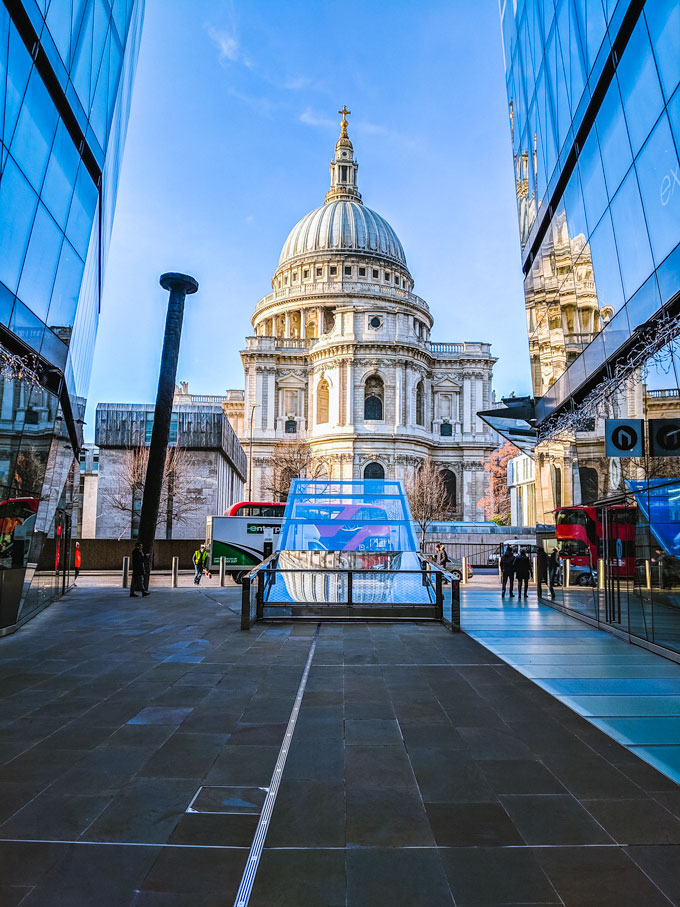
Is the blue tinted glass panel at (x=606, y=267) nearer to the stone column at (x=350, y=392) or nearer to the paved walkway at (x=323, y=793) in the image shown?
the paved walkway at (x=323, y=793)

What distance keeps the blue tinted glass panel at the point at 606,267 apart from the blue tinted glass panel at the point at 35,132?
10.2m

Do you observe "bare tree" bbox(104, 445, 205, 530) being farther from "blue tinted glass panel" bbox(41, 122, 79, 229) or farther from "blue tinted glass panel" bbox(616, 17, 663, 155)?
"blue tinted glass panel" bbox(616, 17, 663, 155)

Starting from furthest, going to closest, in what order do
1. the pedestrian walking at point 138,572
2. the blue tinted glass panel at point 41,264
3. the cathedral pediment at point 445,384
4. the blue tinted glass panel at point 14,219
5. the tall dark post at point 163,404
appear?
1. the cathedral pediment at point 445,384
2. the tall dark post at point 163,404
3. the pedestrian walking at point 138,572
4. the blue tinted glass panel at point 41,264
5. the blue tinted glass panel at point 14,219

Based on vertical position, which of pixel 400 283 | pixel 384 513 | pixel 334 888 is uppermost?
pixel 400 283

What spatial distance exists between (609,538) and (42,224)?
11.8 meters

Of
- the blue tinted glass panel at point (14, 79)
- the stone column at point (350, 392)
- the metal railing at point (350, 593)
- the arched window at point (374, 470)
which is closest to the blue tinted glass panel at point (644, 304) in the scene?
the metal railing at point (350, 593)

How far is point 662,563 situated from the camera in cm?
1005

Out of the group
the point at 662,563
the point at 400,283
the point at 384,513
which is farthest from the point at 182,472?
the point at 400,283

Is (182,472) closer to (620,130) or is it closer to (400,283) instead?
(620,130)

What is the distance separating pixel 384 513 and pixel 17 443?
10.6 m

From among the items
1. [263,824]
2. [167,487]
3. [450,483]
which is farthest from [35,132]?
[450,483]

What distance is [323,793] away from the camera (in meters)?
4.63

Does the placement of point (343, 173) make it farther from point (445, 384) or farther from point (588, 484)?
point (588, 484)

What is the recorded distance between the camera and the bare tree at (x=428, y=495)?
201 feet
